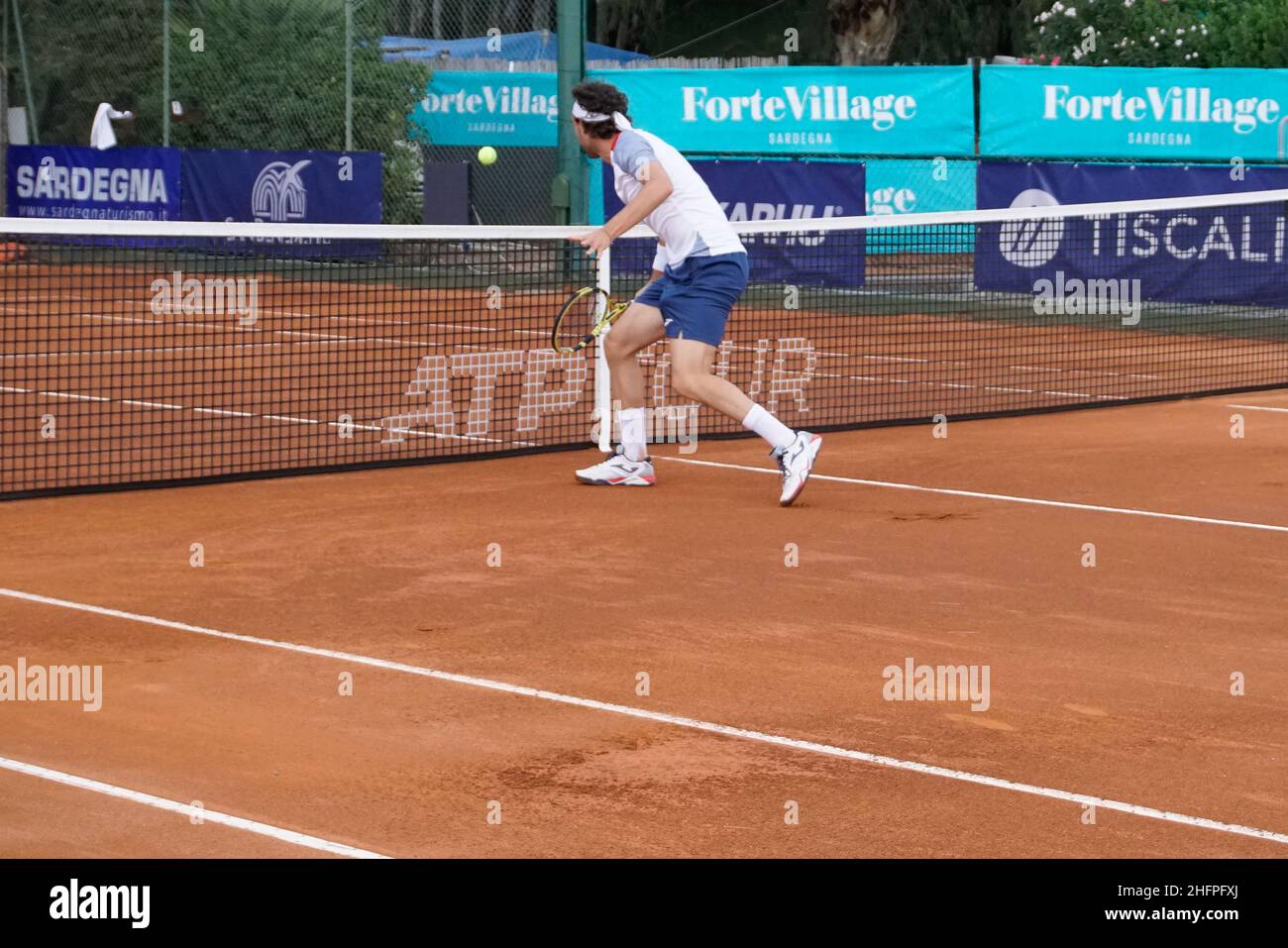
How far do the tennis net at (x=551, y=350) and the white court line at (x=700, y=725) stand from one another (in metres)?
2.87

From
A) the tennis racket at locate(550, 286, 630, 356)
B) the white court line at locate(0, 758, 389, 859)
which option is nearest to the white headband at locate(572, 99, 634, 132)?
the tennis racket at locate(550, 286, 630, 356)

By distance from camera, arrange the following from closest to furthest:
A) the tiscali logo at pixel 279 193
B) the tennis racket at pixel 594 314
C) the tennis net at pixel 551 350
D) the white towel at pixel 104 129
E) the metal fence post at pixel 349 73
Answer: the tennis racket at pixel 594 314 → the tennis net at pixel 551 350 → the metal fence post at pixel 349 73 → the tiscali logo at pixel 279 193 → the white towel at pixel 104 129

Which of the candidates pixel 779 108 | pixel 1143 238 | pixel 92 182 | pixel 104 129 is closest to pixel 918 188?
pixel 779 108

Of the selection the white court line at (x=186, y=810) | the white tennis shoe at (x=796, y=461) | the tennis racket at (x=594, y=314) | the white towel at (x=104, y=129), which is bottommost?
the white court line at (x=186, y=810)

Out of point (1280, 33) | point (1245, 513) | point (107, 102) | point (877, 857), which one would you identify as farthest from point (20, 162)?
point (877, 857)

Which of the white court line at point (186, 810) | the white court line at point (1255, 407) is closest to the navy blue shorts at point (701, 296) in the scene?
the white court line at point (186, 810)

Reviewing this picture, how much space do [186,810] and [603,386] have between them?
21.5ft

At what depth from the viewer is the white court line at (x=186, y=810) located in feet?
16.8

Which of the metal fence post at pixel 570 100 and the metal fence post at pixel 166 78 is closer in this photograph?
the metal fence post at pixel 570 100

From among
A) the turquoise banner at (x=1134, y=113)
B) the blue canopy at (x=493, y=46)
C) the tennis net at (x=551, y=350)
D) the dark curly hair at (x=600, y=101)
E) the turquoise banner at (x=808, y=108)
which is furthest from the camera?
the blue canopy at (x=493, y=46)

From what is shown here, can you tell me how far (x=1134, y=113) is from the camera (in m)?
20.8

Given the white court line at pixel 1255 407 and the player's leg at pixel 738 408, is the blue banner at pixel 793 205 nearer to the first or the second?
the white court line at pixel 1255 407

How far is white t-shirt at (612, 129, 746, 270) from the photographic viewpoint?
32.4 feet

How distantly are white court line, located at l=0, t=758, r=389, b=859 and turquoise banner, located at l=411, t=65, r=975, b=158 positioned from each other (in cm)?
1728
